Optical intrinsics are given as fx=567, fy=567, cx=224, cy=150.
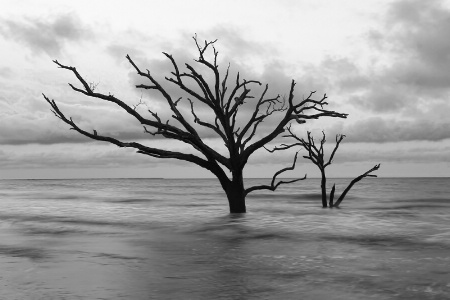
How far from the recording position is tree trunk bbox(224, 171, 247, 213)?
21.2 metres

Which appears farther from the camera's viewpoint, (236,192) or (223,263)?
(236,192)

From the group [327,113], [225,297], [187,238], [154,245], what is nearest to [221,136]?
[327,113]

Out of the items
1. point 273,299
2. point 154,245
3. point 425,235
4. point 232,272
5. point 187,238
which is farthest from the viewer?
point 425,235

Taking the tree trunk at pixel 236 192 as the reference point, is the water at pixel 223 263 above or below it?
below

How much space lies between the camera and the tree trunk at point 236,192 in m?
21.2

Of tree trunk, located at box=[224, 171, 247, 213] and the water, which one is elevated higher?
tree trunk, located at box=[224, 171, 247, 213]

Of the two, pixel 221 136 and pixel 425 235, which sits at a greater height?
pixel 221 136

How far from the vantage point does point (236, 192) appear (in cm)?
2205

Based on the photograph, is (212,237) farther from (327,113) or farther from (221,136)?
(327,113)

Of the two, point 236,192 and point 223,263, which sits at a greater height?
point 236,192

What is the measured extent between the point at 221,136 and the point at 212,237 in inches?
207

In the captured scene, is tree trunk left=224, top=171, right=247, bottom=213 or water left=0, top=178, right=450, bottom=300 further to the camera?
tree trunk left=224, top=171, right=247, bottom=213

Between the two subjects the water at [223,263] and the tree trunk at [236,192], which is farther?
the tree trunk at [236,192]

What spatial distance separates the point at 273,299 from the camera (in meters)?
8.02
